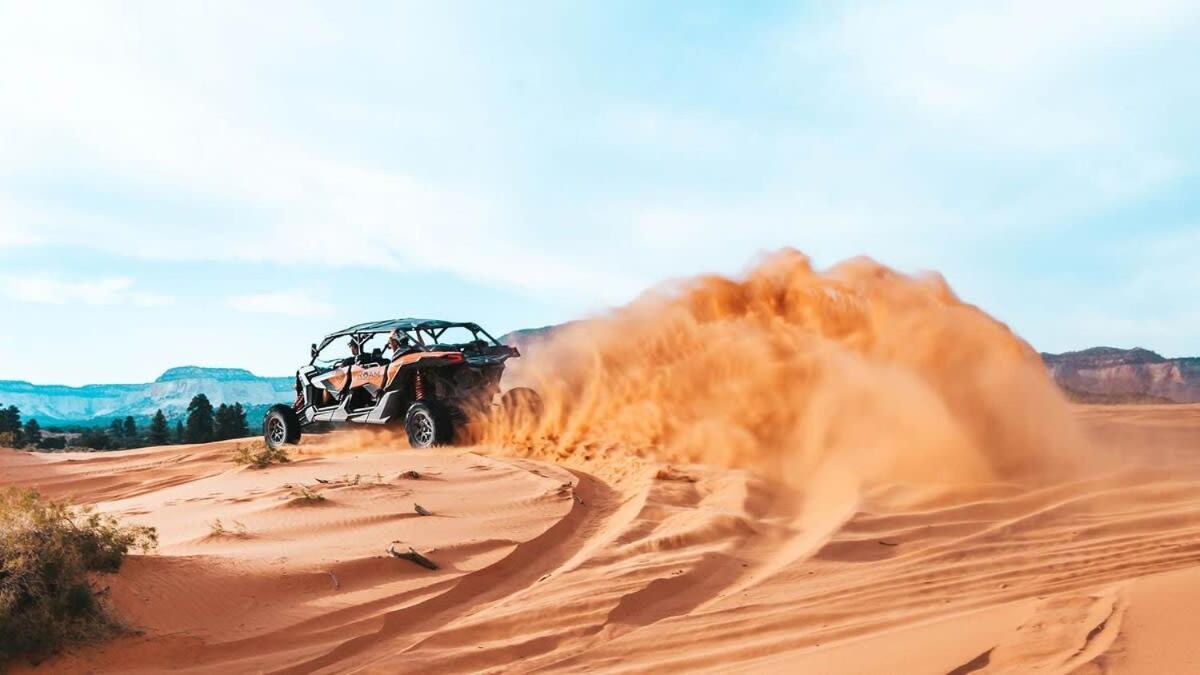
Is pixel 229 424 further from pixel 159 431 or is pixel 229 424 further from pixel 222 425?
pixel 159 431

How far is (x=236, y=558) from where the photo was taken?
19.9 feet

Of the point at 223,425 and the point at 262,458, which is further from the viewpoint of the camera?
the point at 223,425

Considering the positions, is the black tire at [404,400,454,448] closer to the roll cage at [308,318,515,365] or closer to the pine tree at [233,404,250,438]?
the roll cage at [308,318,515,365]

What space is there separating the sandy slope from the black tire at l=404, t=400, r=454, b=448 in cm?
304

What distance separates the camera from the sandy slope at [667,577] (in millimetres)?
4469

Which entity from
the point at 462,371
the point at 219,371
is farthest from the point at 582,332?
the point at 219,371

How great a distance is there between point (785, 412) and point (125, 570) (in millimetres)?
6760

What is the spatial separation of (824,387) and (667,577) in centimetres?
469

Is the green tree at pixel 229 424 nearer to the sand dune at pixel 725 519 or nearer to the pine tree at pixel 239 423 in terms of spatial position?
the pine tree at pixel 239 423

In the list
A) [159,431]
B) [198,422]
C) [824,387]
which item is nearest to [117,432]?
[159,431]

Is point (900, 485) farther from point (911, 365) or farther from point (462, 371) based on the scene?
point (462, 371)

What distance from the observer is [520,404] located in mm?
13148

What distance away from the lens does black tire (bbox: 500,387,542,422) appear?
13031 mm

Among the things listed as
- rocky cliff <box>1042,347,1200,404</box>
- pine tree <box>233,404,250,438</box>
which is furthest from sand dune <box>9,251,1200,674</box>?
rocky cliff <box>1042,347,1200,404</box>
